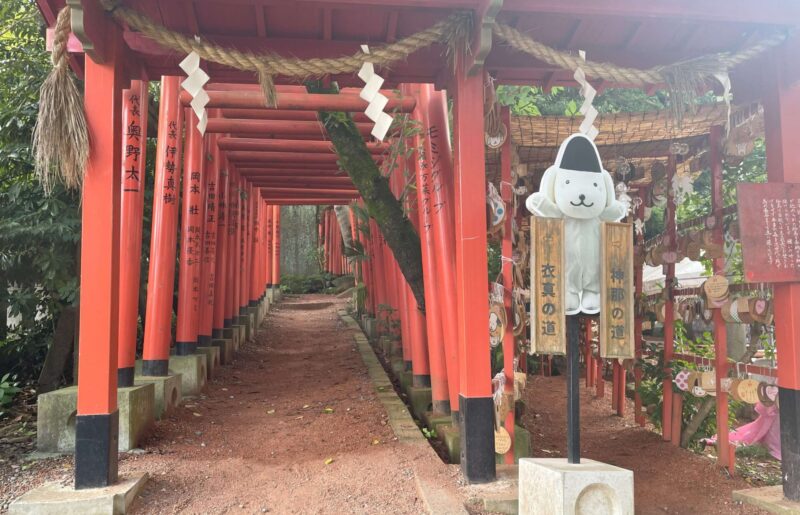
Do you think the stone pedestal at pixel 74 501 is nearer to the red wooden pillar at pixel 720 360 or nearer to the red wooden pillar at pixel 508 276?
the red wooden pillar at pixel 508 276

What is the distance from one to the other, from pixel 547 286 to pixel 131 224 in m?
3.96

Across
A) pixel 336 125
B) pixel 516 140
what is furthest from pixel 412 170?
pixel 516 140

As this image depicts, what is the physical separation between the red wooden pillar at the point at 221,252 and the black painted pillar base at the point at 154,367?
7.94ft

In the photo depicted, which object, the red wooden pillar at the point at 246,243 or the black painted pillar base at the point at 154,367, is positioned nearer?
the black painted pillar base at the point at 154,367

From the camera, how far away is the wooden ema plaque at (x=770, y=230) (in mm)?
3584

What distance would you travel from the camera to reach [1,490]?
4219 mm

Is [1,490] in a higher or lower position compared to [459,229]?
lower

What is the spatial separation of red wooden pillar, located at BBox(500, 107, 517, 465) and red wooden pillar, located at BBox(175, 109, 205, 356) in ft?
13.8

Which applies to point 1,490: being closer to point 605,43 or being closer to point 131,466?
point 131,466

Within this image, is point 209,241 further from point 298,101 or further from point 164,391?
point 298,101

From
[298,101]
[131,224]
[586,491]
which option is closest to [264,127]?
[298,101]

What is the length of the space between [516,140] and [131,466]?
13.6ft

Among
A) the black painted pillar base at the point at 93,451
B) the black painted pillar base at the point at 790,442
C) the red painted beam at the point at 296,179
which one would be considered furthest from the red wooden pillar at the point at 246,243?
the black painted pillar base at the point at 790,442

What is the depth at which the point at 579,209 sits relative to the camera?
10.5ft
